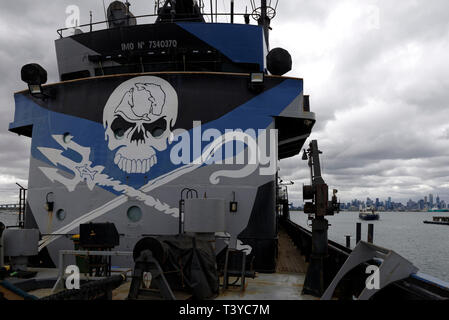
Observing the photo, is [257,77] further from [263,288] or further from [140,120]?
[263,288]

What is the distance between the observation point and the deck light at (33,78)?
1198 cm

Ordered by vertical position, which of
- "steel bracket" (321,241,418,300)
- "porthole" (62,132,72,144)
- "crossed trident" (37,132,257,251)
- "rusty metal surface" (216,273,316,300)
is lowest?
"rusty metal surface" (216,273,316,300)

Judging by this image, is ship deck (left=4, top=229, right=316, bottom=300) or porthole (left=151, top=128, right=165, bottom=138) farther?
porthole (left=151, top=128, right=165, bottom=138)

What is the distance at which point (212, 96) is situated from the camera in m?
11.2

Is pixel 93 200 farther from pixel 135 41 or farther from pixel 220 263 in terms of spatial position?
pixel 135 41

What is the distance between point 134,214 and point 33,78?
223 inches

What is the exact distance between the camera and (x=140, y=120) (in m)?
11.2

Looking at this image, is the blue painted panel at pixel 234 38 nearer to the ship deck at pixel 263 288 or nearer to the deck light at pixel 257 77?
the deck light at pixel 257 77

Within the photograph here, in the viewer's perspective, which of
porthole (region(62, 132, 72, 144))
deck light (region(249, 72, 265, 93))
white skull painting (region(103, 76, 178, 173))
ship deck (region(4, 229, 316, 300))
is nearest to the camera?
ship deck (region(4, 229, 316, 300))

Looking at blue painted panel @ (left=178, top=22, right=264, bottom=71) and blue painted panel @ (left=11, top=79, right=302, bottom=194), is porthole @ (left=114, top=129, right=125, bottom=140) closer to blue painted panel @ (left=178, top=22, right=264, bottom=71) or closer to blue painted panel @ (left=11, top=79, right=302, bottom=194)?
blue painted panel @ (left=11, top=79, right=302, bottom=194)

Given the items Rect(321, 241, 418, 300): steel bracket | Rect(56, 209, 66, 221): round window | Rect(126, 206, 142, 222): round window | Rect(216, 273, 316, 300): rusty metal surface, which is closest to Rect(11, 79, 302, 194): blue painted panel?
Rect(126, 206, 142, 222): round window

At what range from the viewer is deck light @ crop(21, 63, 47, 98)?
472 inches

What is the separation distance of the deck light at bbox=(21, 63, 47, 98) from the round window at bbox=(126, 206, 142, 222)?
4972 mm
